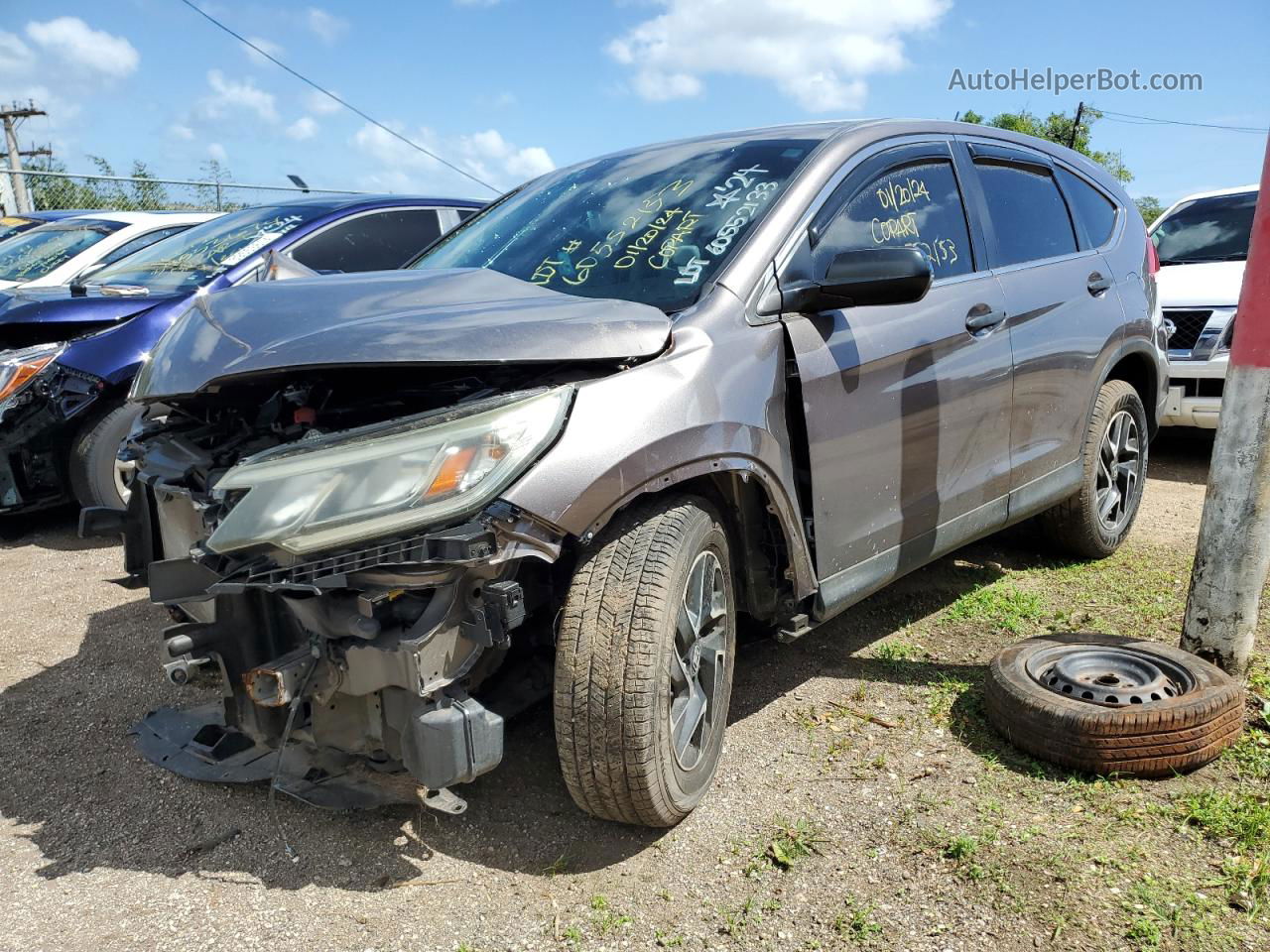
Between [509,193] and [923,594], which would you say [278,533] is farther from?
[923,594]

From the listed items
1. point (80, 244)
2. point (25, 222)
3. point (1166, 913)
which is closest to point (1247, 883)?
point (1166, 913)

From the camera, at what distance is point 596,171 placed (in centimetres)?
377

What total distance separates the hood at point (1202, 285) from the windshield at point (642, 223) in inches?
190

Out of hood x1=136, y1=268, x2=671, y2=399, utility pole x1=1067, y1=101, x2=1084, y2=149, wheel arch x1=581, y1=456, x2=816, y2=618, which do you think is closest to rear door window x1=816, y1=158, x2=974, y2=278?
wheel arch x1=581, y1=456, x2=816, y2=618

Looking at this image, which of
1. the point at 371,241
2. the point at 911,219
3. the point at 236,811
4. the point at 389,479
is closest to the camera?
the point at 389,479

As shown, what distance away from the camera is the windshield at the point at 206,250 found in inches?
233

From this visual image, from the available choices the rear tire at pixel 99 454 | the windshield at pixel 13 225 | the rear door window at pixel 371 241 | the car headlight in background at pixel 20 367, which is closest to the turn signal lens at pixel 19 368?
the car headlight in background at pixel 20 367

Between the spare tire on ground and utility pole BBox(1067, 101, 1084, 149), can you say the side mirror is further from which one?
utility pole BBox(1067, 101, 1084, 149)

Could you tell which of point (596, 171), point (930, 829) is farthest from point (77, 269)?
point (930, 829)

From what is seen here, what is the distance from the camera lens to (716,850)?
103 inches

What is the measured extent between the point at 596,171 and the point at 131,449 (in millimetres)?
1852

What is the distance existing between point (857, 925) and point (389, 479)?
1.44 meters

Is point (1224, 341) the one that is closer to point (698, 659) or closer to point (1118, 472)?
point (1118, 472)

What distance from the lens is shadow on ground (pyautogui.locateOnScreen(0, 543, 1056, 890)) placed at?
8.54 feet
